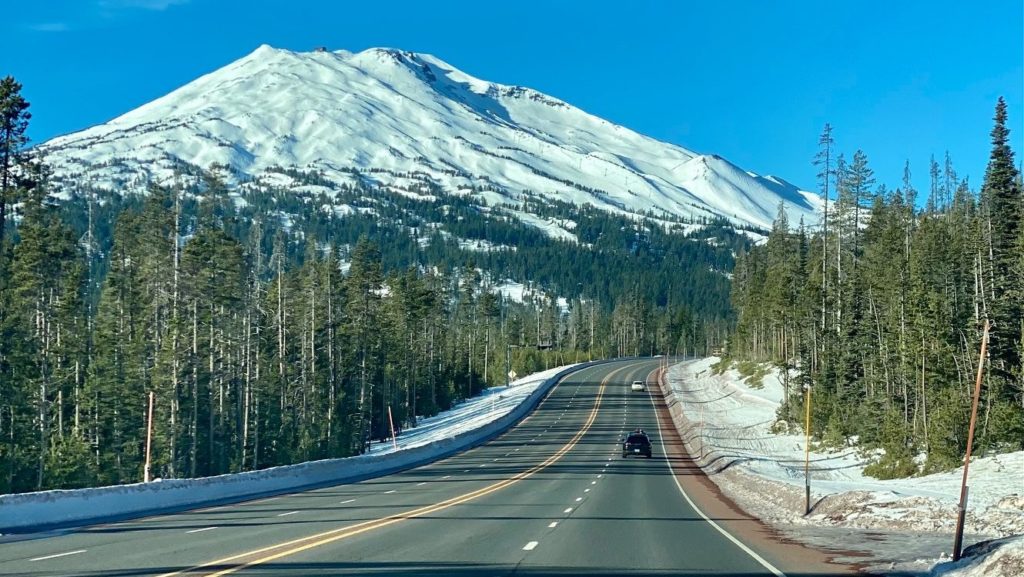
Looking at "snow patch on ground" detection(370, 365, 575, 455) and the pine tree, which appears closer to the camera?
the pine tree

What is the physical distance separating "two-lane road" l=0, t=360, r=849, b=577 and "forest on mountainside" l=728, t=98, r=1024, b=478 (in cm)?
1101

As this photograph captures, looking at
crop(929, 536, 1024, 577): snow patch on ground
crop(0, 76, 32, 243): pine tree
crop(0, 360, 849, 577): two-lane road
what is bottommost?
crop(0, 360, 849, 577): two-lane road

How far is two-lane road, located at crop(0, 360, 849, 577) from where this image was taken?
14.3 m

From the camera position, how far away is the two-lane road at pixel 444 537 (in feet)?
46.9

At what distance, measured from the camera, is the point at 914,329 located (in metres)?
44.8

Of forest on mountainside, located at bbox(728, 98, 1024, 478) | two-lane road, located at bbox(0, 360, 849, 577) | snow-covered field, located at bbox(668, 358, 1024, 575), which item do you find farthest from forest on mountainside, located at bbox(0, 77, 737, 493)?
forest on mountainside, located at bbox(728, 98, 1024, 478)

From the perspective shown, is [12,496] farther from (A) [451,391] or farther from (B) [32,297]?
(A) [451,391]

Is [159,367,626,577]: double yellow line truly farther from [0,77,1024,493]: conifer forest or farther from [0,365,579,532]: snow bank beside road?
[0,77,1024,493]: conifer forest

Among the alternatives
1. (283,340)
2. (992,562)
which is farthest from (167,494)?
(283,340)

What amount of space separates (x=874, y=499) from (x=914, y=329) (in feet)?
78.0

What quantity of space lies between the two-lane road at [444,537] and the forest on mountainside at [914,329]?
11.0 m

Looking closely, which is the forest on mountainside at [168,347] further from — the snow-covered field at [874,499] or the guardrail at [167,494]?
the snow-covered field at [874,499]

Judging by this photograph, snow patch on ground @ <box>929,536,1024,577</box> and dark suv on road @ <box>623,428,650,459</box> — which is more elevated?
snow patch on ground @ <box>929,536,1024,577</box>

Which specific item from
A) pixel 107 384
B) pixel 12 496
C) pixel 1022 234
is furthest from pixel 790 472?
pixel 107 384
